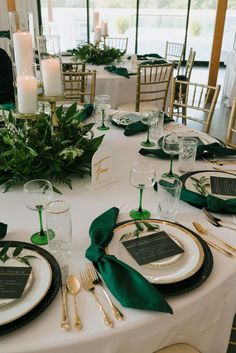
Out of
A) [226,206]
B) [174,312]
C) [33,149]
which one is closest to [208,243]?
[226,206]

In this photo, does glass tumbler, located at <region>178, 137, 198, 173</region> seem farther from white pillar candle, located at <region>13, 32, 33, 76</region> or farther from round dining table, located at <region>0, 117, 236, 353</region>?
white pillar candle, located at <region>13, 32, 33, 76</region>

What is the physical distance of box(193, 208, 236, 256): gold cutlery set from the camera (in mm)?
1075

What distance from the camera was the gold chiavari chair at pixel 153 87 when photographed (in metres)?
3.50

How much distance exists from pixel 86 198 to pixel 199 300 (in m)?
0.60

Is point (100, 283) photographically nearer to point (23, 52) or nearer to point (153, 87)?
point (23, 52)

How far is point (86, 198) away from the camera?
1349 millimetres

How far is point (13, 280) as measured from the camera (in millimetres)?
912

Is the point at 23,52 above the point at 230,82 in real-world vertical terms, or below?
above

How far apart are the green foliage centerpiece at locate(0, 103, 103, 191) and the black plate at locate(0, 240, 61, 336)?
380 mm

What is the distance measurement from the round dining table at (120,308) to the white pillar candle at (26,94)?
0.32m

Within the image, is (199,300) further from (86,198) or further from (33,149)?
(33,149)

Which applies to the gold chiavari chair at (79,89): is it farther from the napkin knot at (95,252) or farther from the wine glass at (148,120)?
the napkin knot at (95,252)

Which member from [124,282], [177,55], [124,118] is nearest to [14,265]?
[124,282]

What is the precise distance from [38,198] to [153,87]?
2875mm
